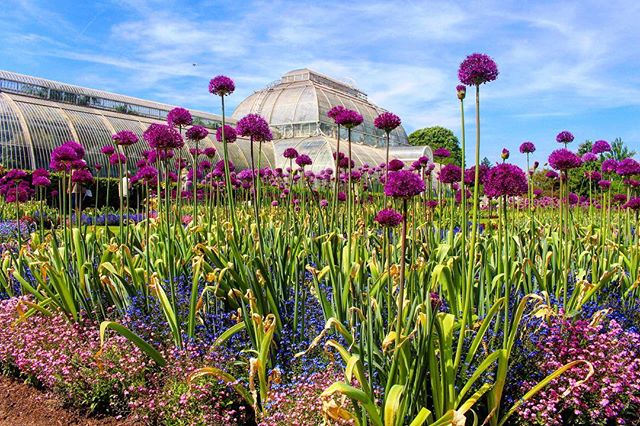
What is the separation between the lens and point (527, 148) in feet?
17.1

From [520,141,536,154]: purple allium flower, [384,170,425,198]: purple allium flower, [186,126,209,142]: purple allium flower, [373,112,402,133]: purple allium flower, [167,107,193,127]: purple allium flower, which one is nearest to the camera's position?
[384,170,425,198]: purple allium flower

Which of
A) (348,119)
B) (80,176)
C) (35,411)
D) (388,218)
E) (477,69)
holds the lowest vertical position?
(35,411)

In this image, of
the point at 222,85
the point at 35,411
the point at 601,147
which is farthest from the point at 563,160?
the point at 35,411

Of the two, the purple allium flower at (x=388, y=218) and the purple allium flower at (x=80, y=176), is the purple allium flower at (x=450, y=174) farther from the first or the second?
the purple allium flower at (x=80, y=176)

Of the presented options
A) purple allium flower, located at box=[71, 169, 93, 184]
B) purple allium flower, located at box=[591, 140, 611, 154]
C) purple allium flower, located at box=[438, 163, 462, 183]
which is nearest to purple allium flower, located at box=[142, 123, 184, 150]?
purple allium flower, located at box=[71, 169, 93, 184]

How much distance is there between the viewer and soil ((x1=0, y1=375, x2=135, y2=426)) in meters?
3.27

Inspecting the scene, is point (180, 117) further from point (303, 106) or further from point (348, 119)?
point (303, 106)

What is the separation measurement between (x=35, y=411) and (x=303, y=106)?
34.7m

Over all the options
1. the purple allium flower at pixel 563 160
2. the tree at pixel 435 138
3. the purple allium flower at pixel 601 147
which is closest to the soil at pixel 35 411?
the purple allium flower at pixel 563 160

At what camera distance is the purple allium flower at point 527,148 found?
17.1 ft

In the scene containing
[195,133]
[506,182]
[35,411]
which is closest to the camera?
[506,182]

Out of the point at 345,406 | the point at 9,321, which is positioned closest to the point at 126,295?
the point at 9,321

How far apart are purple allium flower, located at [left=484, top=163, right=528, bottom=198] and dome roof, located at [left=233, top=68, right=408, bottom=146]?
30.1m

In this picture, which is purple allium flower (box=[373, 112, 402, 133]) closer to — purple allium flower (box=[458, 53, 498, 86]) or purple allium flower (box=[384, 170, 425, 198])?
purple allium flower (box=[458, 53, 498, 86])
